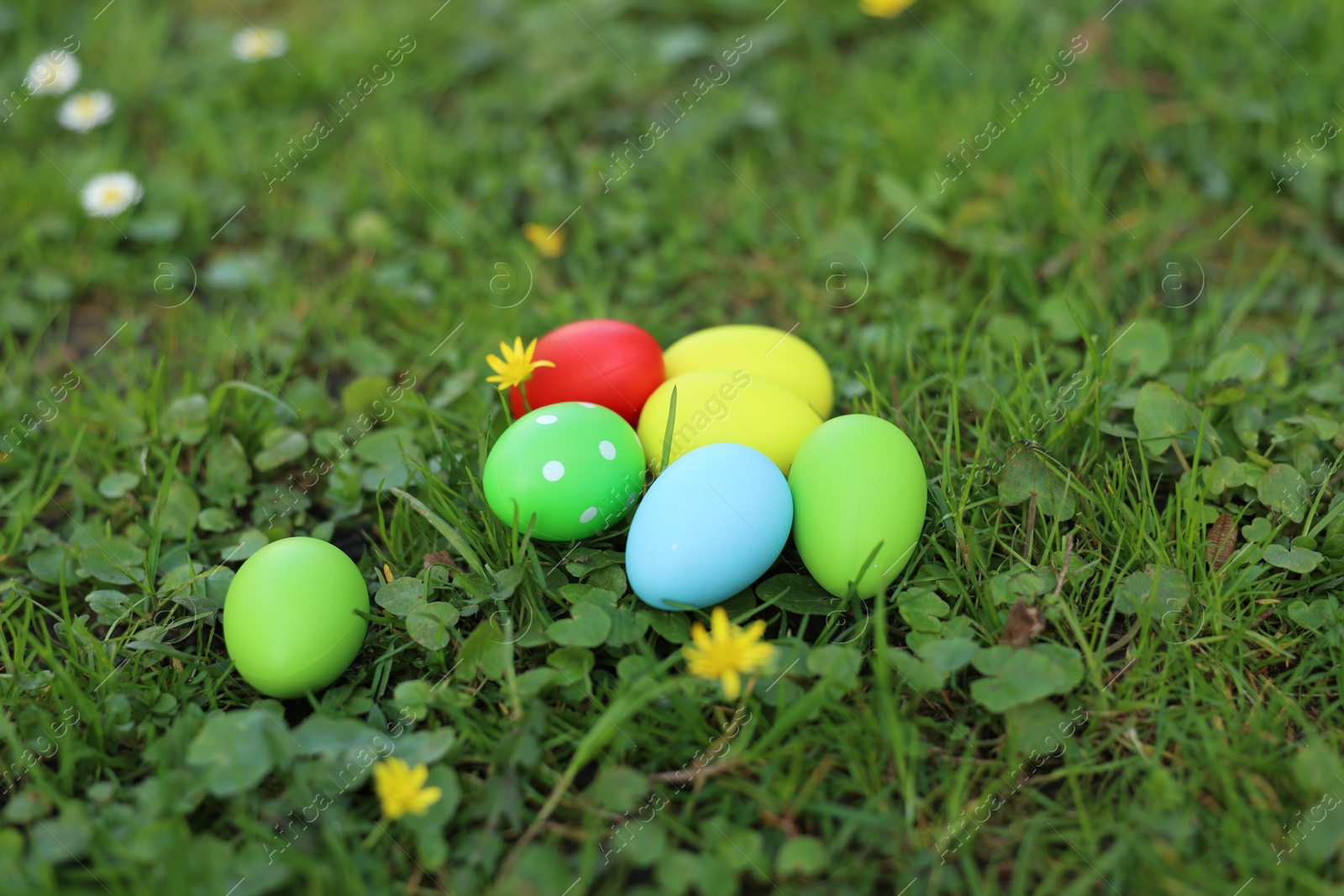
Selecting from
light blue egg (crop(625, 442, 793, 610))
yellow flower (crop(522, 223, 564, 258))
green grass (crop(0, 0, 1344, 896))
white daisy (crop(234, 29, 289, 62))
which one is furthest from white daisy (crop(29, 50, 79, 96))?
light blue egg (crop(625, 442, 793, 610))

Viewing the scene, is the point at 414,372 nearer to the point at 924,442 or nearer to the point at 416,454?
the point at 416,454

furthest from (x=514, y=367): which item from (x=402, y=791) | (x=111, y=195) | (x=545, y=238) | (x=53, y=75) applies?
(x=53, y=75)

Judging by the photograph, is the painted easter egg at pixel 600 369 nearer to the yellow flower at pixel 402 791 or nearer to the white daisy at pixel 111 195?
the yellow flower at pixel 402 791

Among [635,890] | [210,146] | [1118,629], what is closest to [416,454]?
[635,890]

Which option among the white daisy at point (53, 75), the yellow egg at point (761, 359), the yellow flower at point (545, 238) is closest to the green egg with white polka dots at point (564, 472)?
the yellow egg at point (761, 359)

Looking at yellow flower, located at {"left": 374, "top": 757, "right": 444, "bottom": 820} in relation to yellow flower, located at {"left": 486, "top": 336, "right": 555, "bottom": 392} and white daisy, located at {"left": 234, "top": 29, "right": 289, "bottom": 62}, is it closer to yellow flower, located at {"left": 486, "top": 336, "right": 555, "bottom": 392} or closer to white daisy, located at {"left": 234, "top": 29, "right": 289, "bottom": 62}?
yellow flower, located at {"left": 486, "top": 336, "right": 555, "bottom": 392}
